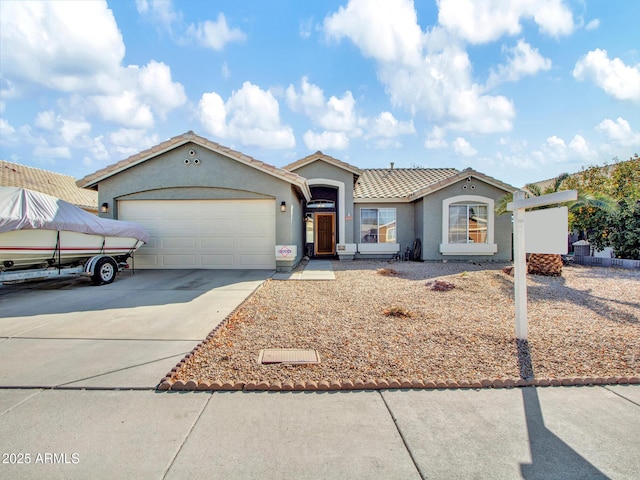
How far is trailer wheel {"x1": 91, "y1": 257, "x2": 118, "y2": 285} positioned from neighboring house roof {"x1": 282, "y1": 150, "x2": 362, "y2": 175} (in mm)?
9116

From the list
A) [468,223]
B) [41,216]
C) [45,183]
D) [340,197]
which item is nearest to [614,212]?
[468,223]

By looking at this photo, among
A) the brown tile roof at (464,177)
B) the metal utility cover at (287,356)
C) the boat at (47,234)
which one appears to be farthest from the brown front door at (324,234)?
the metal utility cover at (287,356)

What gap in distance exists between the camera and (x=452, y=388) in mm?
3730

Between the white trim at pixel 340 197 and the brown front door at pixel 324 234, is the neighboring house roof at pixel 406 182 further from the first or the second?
the brown front door at pixel 324 234

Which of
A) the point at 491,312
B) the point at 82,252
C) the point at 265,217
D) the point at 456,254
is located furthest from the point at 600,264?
the point at 82,252

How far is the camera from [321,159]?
17.0m

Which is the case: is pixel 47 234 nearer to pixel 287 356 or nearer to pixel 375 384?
pixel 287 356

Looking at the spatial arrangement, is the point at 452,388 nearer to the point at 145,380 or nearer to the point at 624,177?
the point at 145,380

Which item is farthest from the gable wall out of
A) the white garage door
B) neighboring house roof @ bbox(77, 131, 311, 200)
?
the white garage door

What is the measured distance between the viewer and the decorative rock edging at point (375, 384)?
369cm

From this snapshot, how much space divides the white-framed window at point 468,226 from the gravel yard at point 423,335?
6.43 m

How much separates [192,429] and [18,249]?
7.83m

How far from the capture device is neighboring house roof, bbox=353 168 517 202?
15.7 m

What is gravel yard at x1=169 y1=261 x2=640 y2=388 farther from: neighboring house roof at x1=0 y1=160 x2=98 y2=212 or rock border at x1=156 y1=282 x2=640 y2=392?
neighboring house roof at x1=0 y1=160 x2=98 y2=212
